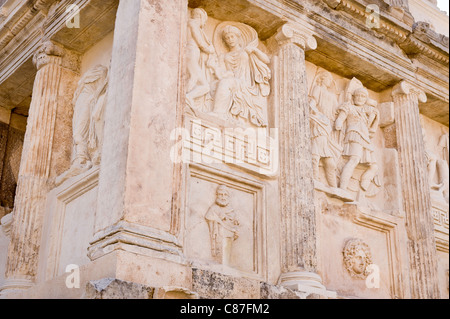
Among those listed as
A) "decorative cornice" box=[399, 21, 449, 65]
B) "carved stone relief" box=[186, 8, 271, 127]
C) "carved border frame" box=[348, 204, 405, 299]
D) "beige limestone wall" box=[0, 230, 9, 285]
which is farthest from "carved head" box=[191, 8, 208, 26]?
"beige limestone wall" box=[0, 230, 9, 285]

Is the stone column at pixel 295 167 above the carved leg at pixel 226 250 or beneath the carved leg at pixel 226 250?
above

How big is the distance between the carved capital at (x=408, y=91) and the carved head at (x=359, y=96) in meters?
0.69

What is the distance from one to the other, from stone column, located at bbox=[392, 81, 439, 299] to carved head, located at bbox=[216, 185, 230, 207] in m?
3.32

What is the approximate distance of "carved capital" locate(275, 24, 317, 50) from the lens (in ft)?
31.3

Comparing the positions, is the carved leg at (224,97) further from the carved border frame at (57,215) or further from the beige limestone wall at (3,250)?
the beige limestone wall at (3,250)

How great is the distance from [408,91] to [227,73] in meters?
3.46

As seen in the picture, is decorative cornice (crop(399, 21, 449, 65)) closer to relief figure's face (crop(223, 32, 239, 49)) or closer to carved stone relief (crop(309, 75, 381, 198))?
carved stone relief (crop(309, 75, 381, 198))

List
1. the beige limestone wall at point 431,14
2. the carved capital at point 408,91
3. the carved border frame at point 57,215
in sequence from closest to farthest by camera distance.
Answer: the carved border frame at point 57,215, the carved capital at point 408,91, the beige limestone wall at point 431,14

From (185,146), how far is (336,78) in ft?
11.9

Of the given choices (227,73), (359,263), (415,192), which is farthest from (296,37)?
(359,263)

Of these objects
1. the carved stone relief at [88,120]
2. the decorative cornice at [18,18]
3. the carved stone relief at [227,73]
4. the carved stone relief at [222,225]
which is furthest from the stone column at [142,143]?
the decorative cornice at [18,18]

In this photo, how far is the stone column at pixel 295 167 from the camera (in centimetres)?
827

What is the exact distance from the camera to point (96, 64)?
9.59 meters

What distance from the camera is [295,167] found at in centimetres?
876
